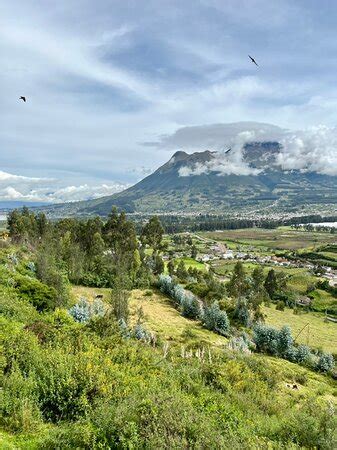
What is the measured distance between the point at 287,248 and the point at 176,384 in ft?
513

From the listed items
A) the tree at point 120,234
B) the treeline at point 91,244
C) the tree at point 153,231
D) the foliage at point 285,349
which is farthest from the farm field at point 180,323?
the tree at point 153,231

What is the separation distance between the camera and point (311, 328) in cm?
5606

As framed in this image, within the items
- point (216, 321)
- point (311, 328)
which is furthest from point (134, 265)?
point (311, 328)

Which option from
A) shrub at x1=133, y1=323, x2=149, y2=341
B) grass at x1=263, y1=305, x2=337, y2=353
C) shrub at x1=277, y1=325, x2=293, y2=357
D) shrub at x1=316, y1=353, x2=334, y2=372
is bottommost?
grass at x1=263, y1=305, x2=337, y2=353

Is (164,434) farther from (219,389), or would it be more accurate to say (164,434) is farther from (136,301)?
(136,301)

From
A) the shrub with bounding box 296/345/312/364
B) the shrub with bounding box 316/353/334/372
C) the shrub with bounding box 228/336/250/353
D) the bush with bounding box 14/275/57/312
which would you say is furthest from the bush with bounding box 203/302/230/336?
the bush with bounding box 14/275/57/312

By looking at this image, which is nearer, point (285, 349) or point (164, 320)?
point (285, 349)

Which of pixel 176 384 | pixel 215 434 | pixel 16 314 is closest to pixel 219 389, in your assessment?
pixel 176 384

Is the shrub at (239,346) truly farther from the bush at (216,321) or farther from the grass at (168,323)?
the bush at (216,321)

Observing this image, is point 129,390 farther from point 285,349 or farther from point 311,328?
point 311,328

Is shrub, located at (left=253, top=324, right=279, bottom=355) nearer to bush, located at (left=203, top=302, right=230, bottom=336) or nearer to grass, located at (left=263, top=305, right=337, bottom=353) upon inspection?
bush, located at (left=203, top=302, right=230, bottom=336)

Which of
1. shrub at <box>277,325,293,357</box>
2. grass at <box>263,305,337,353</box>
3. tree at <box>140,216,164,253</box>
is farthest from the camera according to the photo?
tree at <box>140,216,164,253</box>

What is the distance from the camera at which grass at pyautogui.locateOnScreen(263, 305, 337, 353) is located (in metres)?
46.1

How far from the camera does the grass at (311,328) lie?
4610 cm
